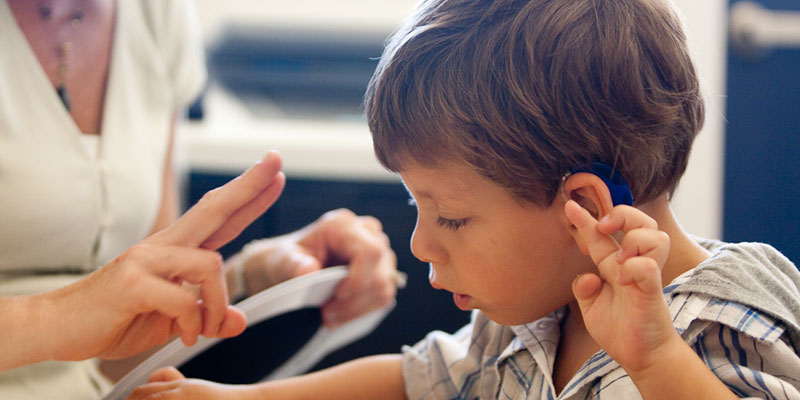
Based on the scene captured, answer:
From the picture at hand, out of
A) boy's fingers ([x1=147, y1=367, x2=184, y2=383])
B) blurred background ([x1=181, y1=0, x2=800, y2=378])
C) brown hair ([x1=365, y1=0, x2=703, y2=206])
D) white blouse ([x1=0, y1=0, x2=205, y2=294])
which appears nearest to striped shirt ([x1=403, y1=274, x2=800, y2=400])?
brown hair ([x1=365, y1=0, x2=703, y2=206])

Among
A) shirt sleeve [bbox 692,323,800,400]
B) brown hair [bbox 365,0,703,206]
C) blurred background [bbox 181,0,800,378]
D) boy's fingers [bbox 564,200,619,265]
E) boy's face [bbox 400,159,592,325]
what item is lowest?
blurred background [bbox 181,0,800,378]

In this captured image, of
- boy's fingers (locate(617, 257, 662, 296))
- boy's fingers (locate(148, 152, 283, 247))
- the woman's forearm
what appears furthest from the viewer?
the woman's forearm

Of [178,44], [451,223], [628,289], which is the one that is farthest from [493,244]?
[178,44]

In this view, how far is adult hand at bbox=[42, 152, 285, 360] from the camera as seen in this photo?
55 cm

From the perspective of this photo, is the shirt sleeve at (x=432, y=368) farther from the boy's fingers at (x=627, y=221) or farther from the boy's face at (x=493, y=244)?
the boy's fingers at (x=627, y=221)

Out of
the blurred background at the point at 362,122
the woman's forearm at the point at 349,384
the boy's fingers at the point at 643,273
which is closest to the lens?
the boy's fingers at the point at 643,273

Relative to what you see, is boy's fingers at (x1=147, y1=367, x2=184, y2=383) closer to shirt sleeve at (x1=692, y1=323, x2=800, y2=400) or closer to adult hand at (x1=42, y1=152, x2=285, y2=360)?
adult hand at (x1=42, y1=152, x2=285, y2=360)

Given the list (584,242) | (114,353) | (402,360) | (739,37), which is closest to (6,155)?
(114,353)

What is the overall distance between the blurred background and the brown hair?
0.91m

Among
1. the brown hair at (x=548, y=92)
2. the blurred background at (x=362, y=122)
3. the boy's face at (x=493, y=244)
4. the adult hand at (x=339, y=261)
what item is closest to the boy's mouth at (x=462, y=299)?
the boy's face at (x=493, y=244)

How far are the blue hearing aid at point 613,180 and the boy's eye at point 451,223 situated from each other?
101 millimetres

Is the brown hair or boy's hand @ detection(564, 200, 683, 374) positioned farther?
the brown hair

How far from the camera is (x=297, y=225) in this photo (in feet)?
5.24

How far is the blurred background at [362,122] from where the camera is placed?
5.15 ft
